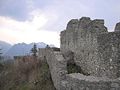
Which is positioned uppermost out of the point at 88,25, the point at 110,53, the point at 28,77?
the point at 88,25

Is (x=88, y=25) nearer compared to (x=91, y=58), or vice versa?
(x=91, y=58)

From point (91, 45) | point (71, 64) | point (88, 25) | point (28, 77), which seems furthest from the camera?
point (28, 77)

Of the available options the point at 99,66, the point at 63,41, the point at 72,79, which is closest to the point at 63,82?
the point at 72,79

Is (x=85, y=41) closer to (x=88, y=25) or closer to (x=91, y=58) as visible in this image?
(x=88, y=25)

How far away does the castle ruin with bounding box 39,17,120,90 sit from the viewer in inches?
500

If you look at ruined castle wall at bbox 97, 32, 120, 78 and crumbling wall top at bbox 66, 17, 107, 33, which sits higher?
crumbling wall top at bbox 66, 17, 107, 33

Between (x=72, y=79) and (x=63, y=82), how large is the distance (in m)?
1.19

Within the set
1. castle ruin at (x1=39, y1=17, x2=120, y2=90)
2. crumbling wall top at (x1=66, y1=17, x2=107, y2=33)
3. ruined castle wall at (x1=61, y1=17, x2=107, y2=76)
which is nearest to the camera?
castle ruin at (x1=39, y1=17, x2=120, y2=90)

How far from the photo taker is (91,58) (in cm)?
1697

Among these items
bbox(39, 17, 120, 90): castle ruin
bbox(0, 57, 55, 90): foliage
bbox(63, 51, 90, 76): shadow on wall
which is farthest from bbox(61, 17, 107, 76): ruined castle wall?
bbox(0, 57, 55, 90): foliage

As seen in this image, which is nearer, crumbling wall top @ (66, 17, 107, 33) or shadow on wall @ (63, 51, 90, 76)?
crumbling wall top @ (66, 17, 107, 33)

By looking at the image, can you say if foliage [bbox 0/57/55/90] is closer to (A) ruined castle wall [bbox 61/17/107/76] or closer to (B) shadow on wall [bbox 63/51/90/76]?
(B) shadow on wall [bbox 63/51/90/76]

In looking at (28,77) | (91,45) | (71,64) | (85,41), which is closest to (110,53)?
(91,45)

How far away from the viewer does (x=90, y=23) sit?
1708cm
